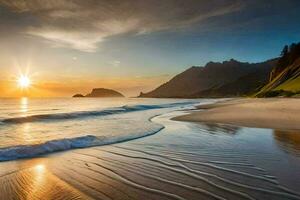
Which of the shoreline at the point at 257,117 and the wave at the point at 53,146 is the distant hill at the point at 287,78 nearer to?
the shoreline at the point at 257,117

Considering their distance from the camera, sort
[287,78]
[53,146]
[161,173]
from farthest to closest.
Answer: [287,78] → [53,146] → [161,173]

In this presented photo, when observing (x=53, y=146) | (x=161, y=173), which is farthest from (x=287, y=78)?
(x=161, y=173)

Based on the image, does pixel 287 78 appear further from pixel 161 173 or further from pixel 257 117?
pixel 161 173

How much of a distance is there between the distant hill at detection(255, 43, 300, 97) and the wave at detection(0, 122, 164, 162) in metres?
75.7

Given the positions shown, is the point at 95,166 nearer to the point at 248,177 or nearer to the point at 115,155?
the point at 115,155

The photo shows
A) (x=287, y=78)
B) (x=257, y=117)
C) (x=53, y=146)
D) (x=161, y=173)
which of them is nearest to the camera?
(x=161, y=173)

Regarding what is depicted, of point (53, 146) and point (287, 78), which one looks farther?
point (287, 78)

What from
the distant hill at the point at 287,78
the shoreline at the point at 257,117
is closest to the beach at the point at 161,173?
the shoreline at the point at 257,117

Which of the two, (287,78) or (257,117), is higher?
(287,78)

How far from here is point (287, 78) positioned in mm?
116250

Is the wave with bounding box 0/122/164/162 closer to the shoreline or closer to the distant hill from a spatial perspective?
the shoreline

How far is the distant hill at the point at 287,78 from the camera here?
92700 mm

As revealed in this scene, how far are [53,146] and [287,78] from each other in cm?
11876

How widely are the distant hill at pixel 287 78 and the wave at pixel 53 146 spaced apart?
248 ft
